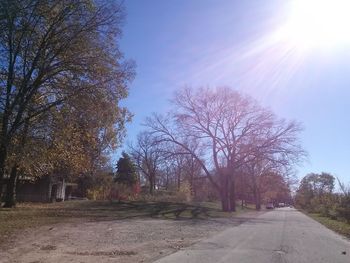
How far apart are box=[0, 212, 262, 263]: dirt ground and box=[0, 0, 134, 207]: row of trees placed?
4.83 meters

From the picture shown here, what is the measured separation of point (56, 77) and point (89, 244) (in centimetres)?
1103

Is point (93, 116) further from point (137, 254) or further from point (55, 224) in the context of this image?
point (137, 254)

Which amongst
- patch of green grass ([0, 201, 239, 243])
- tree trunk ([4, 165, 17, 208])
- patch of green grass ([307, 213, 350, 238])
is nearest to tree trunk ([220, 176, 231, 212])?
patch of green grass ([0, 201, 239, 243])

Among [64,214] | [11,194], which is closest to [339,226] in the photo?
[64,214]

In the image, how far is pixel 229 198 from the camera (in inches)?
2406

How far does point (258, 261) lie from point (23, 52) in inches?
647

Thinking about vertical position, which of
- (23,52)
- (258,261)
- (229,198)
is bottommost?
(258,261)

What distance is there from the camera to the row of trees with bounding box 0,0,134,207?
72.6 ft

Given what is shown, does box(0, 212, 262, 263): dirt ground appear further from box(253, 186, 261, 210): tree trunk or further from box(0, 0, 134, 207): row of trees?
box(253, 186, 261, 210): tree trunk

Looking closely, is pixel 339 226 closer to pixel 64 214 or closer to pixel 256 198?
pixel 64 214

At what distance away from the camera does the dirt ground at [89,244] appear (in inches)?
500

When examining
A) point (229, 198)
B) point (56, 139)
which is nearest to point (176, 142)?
point (229, 198)

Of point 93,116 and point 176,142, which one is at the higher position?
point 176,142

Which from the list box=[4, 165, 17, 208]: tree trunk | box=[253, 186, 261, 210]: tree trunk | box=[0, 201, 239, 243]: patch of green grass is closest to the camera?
box=[0, 201, 239, 243]: patch of green grass
